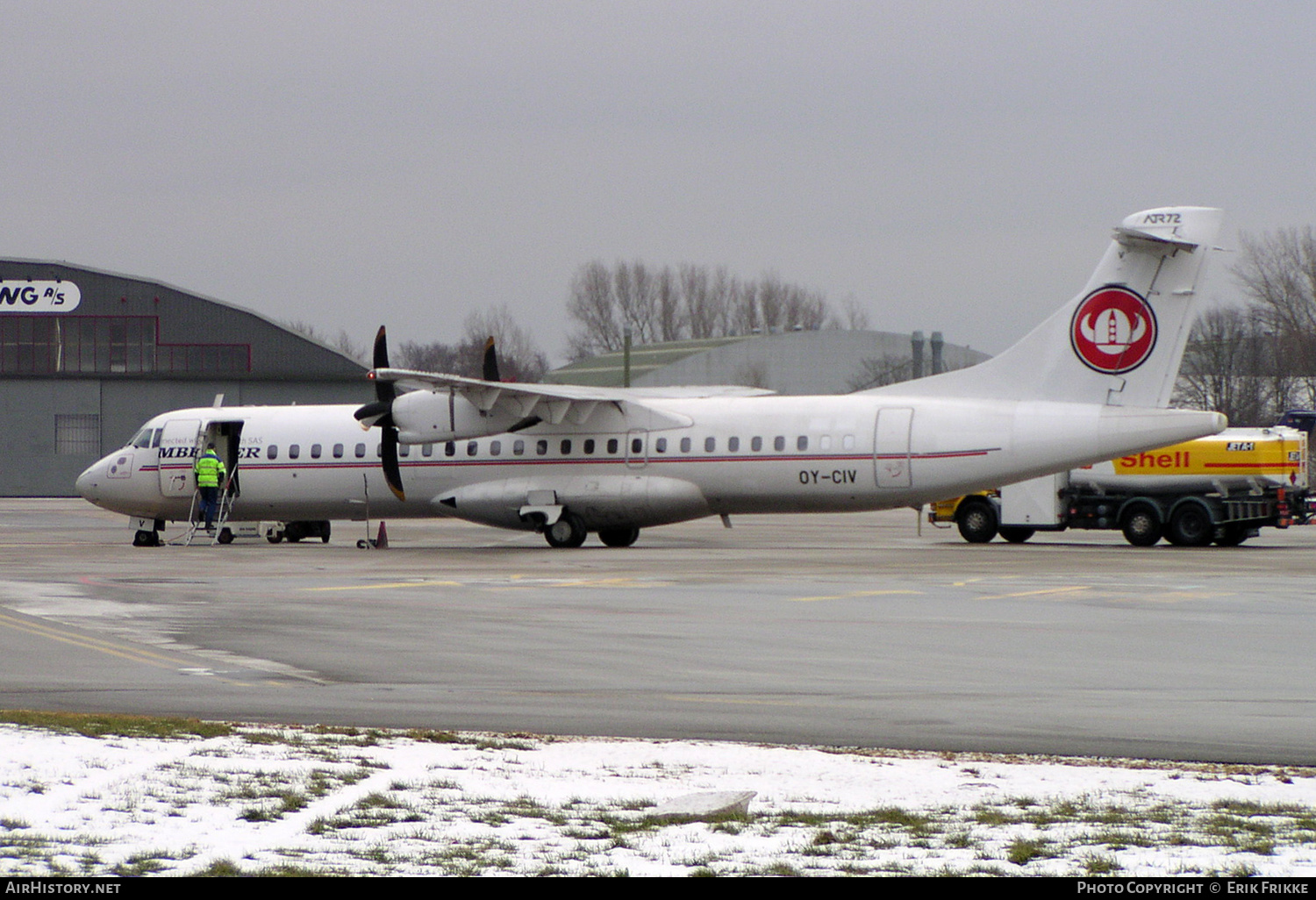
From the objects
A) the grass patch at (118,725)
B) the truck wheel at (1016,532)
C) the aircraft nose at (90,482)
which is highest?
the aircraft nose at (90,482)

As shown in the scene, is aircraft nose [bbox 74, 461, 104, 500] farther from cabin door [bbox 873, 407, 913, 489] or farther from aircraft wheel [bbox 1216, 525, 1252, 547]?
aircraft wheel [bbox 1216, 525, 1252, 547]

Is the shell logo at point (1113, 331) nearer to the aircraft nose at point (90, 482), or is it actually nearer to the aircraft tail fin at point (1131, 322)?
the aircraft tail fin at point (1131, 322)

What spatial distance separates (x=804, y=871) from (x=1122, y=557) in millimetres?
22280

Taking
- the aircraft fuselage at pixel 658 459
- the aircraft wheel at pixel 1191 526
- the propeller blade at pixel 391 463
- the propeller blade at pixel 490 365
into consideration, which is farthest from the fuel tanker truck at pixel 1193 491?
the propeller blade at pixel 391 463

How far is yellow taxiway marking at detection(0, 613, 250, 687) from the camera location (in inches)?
487

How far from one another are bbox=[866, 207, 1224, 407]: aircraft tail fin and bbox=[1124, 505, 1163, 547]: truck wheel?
5785 mm

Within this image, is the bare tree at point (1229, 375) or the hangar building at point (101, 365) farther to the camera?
the bare tree at point (1229, 375)

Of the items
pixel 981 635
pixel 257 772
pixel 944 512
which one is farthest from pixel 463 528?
pixel 257 772

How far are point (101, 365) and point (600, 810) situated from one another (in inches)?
2664

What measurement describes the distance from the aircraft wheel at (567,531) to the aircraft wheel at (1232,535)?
45.8 ft

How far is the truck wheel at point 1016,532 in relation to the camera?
3351 centimetres

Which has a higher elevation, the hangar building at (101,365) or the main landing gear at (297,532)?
the hangar building at (101,365)

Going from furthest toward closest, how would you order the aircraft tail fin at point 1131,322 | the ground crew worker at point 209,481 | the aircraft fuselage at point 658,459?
the ground crew worker at point 209,481 < the aircraft fuselage at point 658,459 < the aircraft tail fin at point 1131,322
